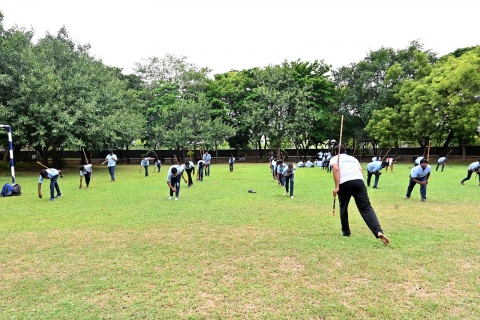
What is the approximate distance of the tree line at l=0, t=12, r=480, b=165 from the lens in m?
21.1

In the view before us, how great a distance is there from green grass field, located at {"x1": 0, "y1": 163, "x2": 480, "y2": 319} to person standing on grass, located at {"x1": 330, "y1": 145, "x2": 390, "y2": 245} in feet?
1.47

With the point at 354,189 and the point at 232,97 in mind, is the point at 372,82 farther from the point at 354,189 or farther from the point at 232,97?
the point at 354,189

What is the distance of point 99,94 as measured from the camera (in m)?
24.9

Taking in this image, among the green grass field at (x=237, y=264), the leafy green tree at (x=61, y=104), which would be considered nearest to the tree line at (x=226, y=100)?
the leafy green tree at (x=61, y=104)

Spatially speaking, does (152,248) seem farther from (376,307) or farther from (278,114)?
(278,114)

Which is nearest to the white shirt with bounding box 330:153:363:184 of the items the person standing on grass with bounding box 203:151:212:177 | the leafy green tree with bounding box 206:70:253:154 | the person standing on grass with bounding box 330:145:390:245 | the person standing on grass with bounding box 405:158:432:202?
the person standing on grass with bounding box 330:145:390:245

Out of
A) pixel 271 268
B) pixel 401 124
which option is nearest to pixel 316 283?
pixel 271 268

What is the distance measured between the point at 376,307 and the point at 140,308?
9.50 feet

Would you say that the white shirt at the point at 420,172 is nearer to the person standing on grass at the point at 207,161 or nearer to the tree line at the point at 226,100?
the person standing on grass at the point at 207,161

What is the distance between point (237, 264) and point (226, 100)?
39.7 meters

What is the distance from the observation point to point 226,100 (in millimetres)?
43344

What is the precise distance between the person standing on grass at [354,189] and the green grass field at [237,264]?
1.47ft

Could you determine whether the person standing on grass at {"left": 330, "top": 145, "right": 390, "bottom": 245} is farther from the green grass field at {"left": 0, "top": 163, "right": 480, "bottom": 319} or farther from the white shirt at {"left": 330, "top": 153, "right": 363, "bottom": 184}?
the green grass field at {"left": 0, "top": 163, "right": 480, "bottom": 319}

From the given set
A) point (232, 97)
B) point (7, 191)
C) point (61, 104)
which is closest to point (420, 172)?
point (7, 191)
